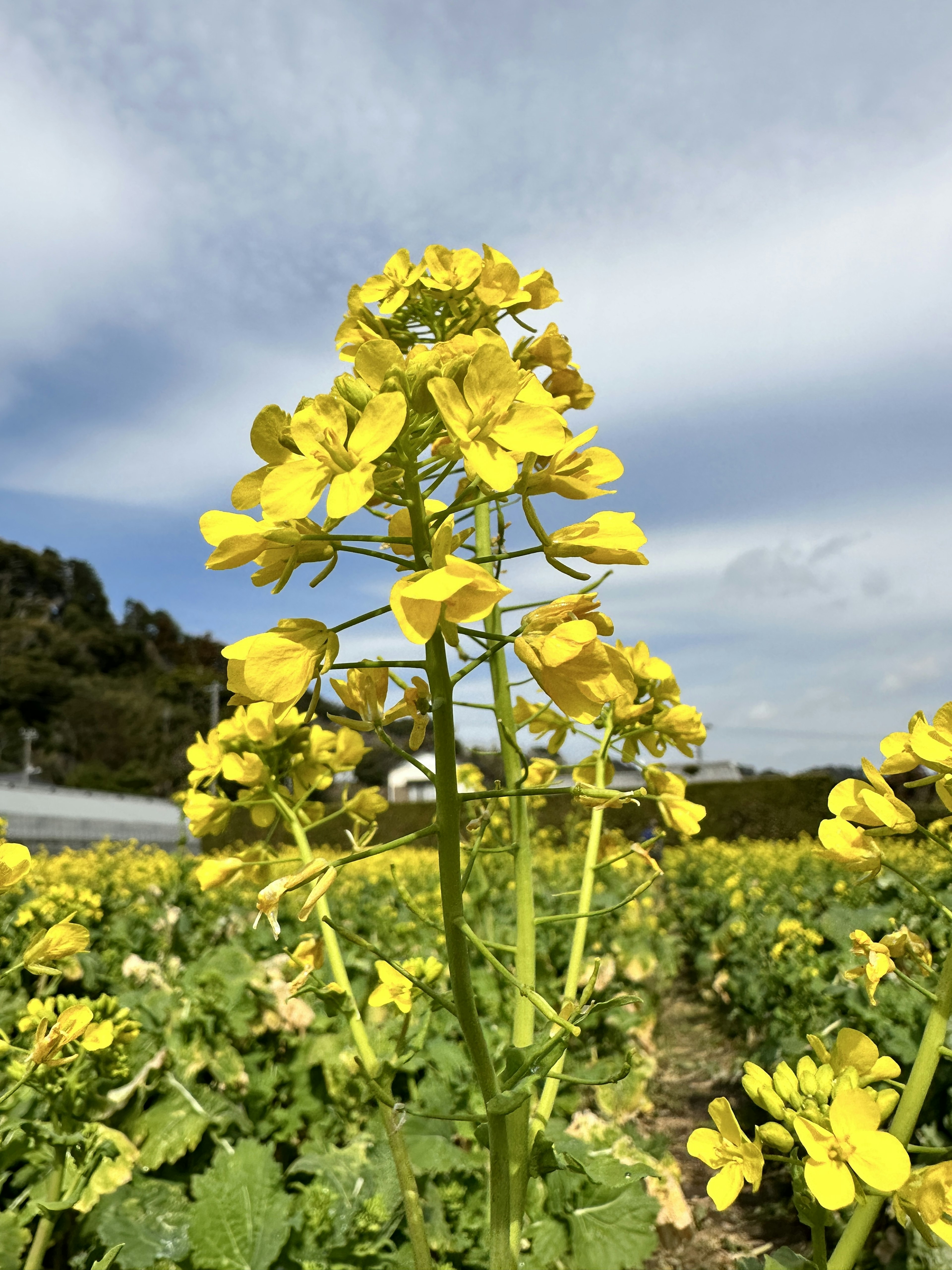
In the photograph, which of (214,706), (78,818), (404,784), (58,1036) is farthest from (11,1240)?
(214,706)

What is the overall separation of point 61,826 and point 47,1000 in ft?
63.0

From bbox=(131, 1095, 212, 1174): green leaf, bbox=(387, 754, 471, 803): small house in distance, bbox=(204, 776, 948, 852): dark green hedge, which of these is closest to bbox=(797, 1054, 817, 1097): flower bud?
bbox=(131, 1095, 212, 1174): green leaf

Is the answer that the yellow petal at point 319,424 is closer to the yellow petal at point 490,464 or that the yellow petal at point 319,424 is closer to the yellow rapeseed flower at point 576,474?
the yellow petal at point 490,464

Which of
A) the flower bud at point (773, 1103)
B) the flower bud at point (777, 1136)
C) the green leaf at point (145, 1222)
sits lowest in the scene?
the green leaf at point (145, 1222)

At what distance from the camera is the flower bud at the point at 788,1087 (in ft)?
3.45

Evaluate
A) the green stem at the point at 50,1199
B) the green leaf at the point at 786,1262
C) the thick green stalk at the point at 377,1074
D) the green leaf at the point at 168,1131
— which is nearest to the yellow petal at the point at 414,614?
the thick green stalk at the point at 377,1074

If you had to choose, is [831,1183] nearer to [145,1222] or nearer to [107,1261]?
[107,1261]

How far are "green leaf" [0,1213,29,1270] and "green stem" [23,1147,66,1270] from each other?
3 centimetres

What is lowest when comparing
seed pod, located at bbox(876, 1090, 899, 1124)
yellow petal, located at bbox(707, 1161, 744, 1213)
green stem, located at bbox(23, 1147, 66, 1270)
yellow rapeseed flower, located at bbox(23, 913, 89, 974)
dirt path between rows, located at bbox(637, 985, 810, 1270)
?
dirt path between rows, located at bbox(637, 985, 810, 1270)

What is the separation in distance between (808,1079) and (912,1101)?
0.13 meters

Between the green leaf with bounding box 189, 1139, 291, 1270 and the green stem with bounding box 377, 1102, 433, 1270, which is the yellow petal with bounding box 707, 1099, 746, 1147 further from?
the green leaf with bounding box 189, 1139, 291, 1270

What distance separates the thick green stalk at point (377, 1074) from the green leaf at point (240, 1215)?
0.70m

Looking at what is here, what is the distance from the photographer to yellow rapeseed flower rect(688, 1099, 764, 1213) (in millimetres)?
1034

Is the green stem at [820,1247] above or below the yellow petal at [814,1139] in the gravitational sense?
below
